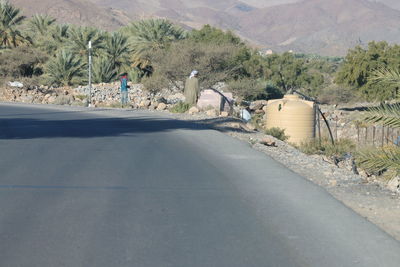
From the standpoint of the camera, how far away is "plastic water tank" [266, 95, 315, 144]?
2638 cm

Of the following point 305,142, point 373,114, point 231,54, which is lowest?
point 305,142

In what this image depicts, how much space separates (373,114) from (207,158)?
361cm

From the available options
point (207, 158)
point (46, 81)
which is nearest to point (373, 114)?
point (207, 158)

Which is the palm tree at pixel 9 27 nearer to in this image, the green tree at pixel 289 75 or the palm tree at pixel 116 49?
the palm tree at pixel 116 49

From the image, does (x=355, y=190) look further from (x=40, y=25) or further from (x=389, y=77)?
(x=40, y=25)

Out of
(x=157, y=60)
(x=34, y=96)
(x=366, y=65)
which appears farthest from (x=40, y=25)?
(x=366, y=65)

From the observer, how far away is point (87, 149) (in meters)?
13.7

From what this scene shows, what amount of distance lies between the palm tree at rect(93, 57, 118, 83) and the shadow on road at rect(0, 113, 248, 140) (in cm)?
3183

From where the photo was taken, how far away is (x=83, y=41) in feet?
193

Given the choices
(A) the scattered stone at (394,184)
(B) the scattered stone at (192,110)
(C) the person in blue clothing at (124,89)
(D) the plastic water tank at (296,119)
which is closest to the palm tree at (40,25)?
(C) the person in blue clothing at (124,89)

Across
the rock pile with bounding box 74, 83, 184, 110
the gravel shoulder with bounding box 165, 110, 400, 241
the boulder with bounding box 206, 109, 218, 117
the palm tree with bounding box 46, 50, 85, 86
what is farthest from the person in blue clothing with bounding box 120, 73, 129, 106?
the gravel shoulder with bounding box 165, 110, 400, 241

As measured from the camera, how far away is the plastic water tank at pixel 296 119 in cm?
2638

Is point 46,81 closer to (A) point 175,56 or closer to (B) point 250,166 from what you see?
(A) point 175,56

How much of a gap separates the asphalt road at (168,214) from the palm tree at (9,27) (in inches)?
1868
